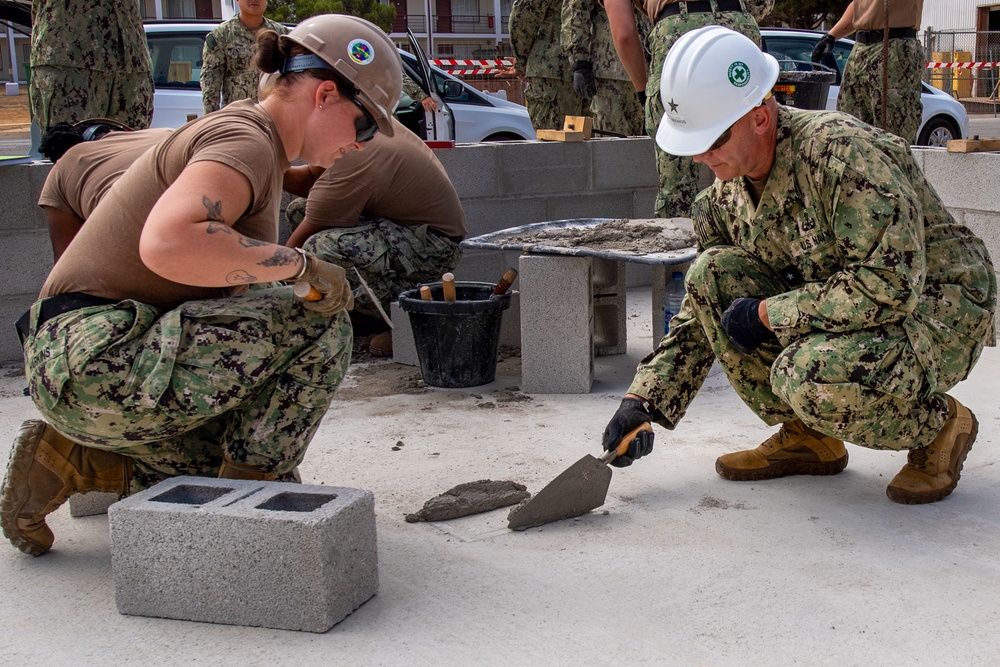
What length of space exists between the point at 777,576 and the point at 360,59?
1.53m

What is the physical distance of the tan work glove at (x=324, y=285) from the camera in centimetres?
246

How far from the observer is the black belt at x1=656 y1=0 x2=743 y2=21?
4859 mm

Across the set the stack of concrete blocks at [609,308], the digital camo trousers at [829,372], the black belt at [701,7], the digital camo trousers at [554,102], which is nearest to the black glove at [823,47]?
the digital camo trousers at [554,102]

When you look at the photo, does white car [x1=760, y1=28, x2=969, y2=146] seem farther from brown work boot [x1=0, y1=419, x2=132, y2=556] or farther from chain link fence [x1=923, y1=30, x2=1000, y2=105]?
chain link fence [x1=923, y1=30, x2=1000, y2=105]

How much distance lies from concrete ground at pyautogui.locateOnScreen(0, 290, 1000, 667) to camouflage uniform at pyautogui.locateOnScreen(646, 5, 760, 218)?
68.6 inches

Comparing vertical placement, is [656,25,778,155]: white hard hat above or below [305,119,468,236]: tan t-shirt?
above

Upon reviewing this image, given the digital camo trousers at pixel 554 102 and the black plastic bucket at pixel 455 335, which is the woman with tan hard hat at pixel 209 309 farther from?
the digital camo trousers at pixel 554 102

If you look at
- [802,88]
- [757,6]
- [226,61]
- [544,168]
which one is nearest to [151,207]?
[544,168]

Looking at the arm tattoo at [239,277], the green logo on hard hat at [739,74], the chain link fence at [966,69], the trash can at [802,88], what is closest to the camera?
the arm tattoo at [239,277]

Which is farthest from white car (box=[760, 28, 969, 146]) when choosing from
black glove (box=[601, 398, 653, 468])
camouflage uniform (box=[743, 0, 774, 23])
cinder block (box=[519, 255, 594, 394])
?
black glove (box=[601, 398, 653, 468])

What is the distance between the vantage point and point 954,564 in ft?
8.43

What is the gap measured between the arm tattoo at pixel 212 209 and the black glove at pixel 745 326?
4.34 feet

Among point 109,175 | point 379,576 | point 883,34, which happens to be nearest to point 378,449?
point 379,576

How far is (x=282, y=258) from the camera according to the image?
2.39 meters
